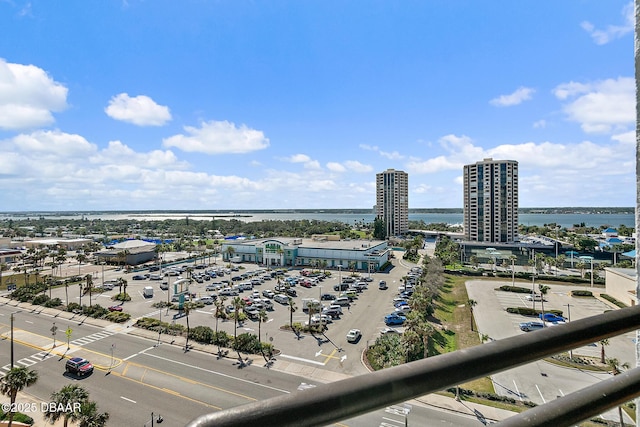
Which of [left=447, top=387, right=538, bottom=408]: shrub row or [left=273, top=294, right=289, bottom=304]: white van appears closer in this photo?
[left=447, top=387, right=538, bottom=408]: shrub row

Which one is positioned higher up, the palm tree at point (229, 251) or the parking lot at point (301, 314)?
the palm tree at point (229, 251)

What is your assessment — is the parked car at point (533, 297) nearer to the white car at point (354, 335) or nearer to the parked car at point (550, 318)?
the parked car at point (550, 318)

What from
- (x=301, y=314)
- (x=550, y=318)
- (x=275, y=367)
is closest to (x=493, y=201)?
(x=550, y=318)

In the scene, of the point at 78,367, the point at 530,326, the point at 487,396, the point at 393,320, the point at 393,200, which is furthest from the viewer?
the point at 393,200

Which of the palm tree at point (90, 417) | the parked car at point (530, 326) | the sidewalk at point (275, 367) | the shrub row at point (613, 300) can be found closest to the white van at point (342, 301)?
the sidewalk at point (275, 367)

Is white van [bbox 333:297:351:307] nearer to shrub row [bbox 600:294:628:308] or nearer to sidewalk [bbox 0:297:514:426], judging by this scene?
sidewalk [bbox 0:297:514:426]

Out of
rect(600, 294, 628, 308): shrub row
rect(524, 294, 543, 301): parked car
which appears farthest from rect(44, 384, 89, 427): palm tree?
rect(600, 294, 628, 308): shrub row

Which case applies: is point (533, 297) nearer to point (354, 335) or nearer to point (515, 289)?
point (515, 289)
